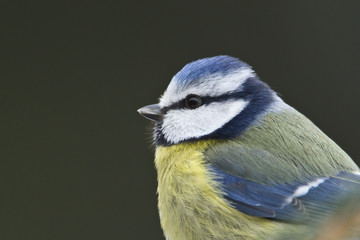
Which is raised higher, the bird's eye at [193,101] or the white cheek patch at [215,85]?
the white cheek patch at [215,85]

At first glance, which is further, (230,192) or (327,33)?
(327,33)

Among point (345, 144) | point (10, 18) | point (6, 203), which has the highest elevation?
point (10, 18)

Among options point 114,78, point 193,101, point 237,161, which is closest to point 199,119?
point 193,101

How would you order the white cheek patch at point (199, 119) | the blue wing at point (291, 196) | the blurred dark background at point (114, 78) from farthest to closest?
1. the blurred dark background at point (114, 78)
2. the white cheek patch at point (199, 119)
3. the blue wing at point (291, 196)

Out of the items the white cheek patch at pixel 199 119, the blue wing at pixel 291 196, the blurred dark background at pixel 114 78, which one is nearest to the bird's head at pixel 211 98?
the white cheek patch at pixel 199 119

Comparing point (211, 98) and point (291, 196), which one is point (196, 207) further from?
point (211, 98)

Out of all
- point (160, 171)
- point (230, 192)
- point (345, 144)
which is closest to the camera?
point (230, 192)

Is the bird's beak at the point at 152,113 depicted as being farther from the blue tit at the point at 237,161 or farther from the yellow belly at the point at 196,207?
the yellow belly at the point at 196,207

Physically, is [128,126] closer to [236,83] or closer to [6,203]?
[6,203]

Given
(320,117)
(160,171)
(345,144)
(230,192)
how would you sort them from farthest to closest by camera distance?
(320,117), (345,144), (160,171), (230,192)

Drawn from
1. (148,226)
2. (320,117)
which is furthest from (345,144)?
(148,226)
